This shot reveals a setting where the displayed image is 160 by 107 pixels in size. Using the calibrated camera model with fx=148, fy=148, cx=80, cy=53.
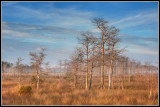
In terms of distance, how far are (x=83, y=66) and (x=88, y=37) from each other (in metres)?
3.41

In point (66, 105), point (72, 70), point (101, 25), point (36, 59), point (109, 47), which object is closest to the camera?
point (66, 105)

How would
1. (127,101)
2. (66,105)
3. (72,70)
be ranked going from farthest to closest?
1. (72,70)
2. (127,101)
3. (66,105)

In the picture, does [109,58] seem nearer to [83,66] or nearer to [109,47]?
[109,47]

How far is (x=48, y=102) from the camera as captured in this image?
24.7ft

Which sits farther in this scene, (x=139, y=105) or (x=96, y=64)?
(x=96, y=64)

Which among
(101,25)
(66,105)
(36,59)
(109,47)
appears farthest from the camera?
(36,59)

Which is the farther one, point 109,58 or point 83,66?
point 83,66

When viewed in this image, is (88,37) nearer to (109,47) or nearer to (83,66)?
(109,47)

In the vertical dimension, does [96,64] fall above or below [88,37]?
below

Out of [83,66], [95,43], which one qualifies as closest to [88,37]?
[95,43]

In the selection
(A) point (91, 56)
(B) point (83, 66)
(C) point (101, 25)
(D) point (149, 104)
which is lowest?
(D) point (149, 104)

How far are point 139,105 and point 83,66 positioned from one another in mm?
8930

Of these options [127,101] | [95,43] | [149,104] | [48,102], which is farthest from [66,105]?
[95,43]

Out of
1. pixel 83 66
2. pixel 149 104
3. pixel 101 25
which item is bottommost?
pixel 149 104
